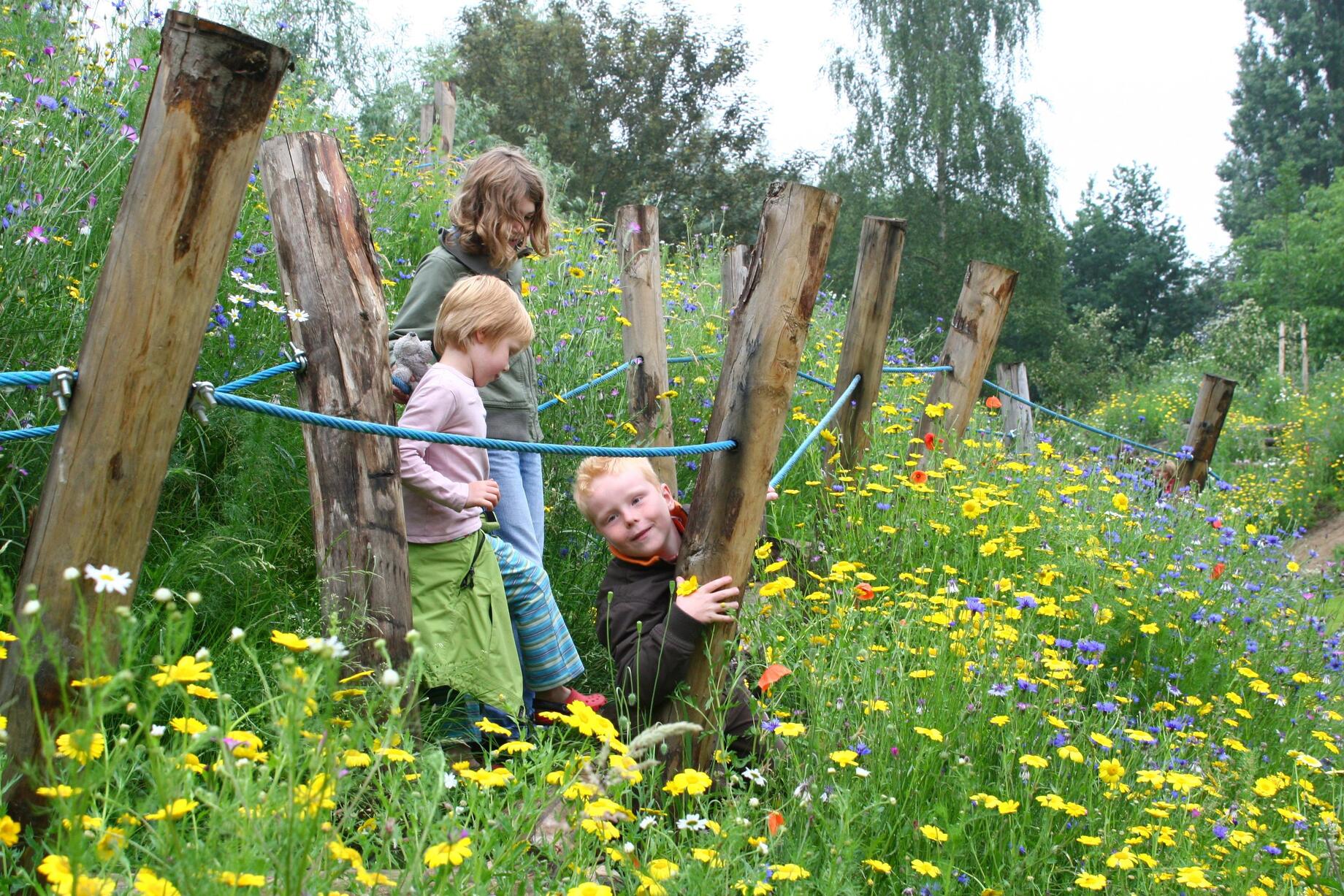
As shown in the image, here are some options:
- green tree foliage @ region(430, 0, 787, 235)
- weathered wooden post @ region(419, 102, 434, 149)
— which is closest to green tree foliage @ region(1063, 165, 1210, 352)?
green tree foliage @ region(430, 0, 787, 235)

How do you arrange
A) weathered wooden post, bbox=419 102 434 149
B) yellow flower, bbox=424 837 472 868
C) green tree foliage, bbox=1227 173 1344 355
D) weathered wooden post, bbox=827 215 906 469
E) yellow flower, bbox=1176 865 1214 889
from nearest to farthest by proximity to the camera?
yellow flower, bbox=424 837 472 868 < yellow flower, bbox=1176 865 1214 889 < weathered wooden post, bbox=827 215 906 469 < weathered wooden post, bbox=419 102 434 149 < green tree foliage, bbox=1227 173 1344 355

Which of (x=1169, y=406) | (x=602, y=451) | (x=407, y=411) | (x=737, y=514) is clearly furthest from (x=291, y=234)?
(x=1169, y=406)

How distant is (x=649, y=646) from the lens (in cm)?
262

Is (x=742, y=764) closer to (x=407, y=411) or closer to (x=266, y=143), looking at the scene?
(x=407, y=411)

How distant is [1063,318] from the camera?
31219mm

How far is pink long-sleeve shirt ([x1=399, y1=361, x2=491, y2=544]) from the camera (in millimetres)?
2863

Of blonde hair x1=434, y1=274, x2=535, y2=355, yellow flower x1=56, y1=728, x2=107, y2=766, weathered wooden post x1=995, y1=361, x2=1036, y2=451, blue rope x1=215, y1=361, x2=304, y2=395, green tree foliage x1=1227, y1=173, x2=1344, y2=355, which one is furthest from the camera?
green tree foliage x1=1227, y1=173, x2=1344, y2=355

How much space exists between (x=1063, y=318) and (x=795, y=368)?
30755 mm

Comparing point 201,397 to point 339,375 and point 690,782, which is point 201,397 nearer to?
point 339,375

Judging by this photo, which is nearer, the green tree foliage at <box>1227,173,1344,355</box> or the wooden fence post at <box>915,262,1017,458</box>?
the wooden fence post at <box>915,262,1017,458</box>

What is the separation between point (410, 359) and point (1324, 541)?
12898 mm

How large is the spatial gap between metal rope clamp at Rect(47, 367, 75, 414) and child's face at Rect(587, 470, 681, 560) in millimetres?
1383

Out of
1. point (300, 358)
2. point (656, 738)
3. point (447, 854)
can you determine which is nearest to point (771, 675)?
point (656, 738)

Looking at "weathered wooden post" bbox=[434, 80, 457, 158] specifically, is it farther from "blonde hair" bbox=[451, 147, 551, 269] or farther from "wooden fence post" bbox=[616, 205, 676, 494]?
"blonde hair" bbox=[451, 147, 551, 269]
